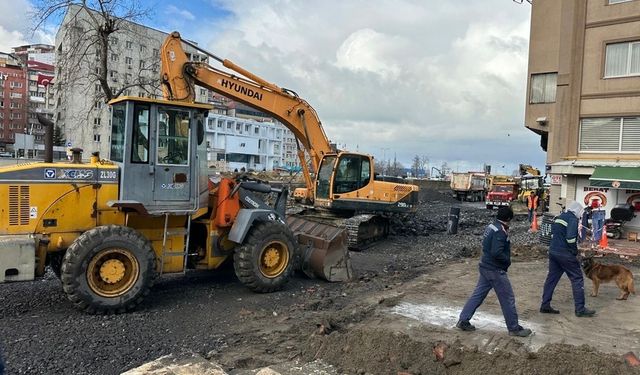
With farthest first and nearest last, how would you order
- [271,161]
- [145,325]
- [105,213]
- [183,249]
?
[271,161]
[183,249]
[105,213]
[145,325]

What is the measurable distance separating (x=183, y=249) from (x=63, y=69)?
1768 cm

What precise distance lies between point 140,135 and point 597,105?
54.1 feet

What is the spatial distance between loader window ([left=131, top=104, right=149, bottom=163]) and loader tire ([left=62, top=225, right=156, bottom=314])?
107cm

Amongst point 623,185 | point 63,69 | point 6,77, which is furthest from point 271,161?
point 623,185

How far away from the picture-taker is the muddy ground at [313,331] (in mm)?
5293

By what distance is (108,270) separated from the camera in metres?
6.92

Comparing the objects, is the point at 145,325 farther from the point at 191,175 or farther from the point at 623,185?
the point at 623,185

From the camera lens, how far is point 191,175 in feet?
25.9

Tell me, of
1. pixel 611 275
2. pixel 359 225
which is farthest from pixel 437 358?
pixel 359 225

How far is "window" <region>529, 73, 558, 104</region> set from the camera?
23.1 m

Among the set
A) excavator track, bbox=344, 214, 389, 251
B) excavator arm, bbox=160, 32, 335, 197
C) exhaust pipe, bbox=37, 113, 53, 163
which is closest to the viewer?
exhaust pipe, bbox=37, 113, 53, 163

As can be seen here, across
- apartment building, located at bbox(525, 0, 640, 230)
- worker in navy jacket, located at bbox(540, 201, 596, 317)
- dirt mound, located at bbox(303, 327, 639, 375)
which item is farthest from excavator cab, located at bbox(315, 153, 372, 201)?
dirt mound, located at bbox(303, 327, 639, 375)

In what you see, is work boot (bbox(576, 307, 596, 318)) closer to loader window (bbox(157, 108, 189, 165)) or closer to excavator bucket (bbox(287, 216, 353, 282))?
excavator bucket (bbox(287, 216, 353, 282))

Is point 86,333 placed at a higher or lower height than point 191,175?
lower
